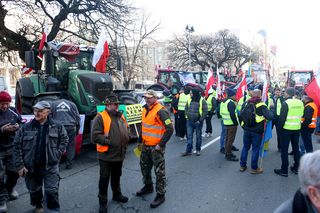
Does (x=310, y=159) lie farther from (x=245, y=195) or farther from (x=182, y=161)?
(x=182, y=161)

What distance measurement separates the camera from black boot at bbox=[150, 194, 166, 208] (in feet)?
13.8

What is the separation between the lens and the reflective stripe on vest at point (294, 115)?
218 inches

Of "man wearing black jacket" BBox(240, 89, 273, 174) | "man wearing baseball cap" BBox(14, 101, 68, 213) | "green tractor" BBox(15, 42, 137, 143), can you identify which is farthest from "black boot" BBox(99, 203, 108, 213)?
"green tractor" BBox(15, 42, 137, 143)

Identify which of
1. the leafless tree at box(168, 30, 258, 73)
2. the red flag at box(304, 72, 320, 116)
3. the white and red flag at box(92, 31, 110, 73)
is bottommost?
the red flag at box(304, 72, 320, 116)

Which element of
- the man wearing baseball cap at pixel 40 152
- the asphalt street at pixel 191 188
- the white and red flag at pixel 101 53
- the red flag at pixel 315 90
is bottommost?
the asphalt street at pixel 191 188

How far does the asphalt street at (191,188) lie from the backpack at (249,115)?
3.49ft

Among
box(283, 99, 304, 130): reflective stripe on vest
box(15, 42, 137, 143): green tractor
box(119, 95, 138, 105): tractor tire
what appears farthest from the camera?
box(119, 95, 138, 105): tractor tire

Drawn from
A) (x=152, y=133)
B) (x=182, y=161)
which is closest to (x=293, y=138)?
(x=182, y=161)

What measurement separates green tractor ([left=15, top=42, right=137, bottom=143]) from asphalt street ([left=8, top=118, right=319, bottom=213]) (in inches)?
59.8

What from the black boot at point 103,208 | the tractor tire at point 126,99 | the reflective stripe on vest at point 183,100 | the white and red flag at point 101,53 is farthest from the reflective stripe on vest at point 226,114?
the black boot at point 103,208

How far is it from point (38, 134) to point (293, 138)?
15.7 ft

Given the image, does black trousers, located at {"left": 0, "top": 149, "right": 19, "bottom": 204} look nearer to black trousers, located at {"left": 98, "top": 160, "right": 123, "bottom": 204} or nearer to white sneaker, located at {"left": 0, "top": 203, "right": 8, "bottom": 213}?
white sneaker, located at {"left": 0, "top": 203, "right": 8, "bottom": 213}

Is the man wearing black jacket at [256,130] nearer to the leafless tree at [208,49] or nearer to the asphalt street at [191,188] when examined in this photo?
the asphalt street at [191,188]

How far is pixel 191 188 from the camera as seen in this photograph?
4.98 meters
